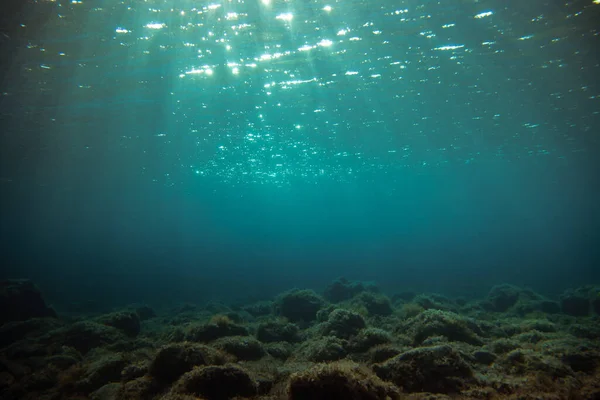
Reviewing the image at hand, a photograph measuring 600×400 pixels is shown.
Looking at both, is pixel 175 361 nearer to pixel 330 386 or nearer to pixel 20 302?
pixel 330 386

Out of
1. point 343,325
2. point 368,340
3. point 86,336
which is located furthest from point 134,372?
Result: point 86,336

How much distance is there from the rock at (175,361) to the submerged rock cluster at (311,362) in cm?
2

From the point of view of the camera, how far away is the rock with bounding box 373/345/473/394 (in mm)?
4633

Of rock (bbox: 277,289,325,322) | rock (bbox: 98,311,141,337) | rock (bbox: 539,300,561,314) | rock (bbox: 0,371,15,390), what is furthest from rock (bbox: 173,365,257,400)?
rock (bbox: 539,300,561,314)

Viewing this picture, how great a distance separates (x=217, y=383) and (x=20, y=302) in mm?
17331

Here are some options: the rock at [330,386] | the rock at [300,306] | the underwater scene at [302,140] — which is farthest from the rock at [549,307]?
the rock at [330,386]

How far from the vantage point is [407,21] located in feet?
39.1

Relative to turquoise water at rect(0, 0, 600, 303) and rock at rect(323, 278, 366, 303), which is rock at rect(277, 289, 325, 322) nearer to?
rock at rect(323, 278, 366, 303)

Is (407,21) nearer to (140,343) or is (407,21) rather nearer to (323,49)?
(323,49)

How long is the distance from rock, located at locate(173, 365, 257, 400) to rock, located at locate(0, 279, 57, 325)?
648 inches

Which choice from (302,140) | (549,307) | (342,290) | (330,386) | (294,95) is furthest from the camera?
(302,140)

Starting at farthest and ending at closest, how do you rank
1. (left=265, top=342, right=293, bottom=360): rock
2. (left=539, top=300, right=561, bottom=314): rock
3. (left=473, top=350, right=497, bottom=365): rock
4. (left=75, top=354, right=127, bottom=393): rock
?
(left=539, top=300, right=561, bottom=314): rock, (left=265, top=342, right=293, bottom=360): rock, (left=473, top=350, right=497, bottom=365): rock, (left=75, top=354, right=127, bottom=393): rock

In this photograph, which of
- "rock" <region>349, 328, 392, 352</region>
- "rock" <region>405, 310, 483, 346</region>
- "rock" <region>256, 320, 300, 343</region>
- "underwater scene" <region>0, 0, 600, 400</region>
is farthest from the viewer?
"rock" <region>256, 320, 300, 343</region>

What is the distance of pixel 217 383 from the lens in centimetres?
441
